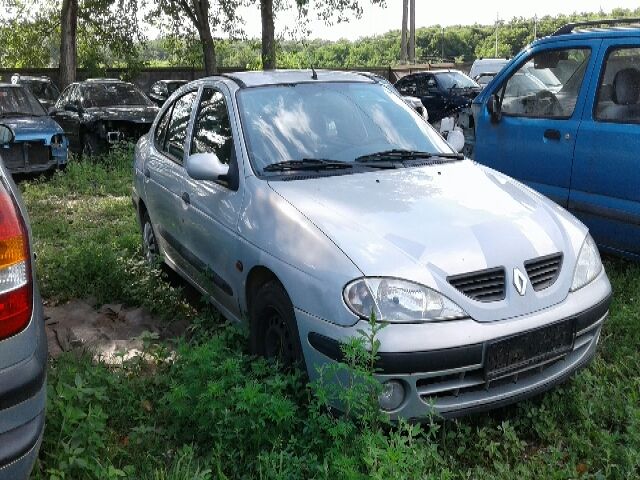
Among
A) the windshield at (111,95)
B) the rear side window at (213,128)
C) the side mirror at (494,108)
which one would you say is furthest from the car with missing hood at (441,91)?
the rear side window at (213,128)

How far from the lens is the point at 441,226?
317cm

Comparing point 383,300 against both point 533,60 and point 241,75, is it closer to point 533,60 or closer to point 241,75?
point 241,75

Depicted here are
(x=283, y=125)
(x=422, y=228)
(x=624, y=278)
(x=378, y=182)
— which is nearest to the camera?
(x=422, y=228)

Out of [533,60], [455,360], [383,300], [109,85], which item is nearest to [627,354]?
[455,360]

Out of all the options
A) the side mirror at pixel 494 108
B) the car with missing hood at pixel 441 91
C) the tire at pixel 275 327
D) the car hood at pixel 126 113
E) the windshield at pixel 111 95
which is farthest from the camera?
the car with missing hood at pixel 441 91

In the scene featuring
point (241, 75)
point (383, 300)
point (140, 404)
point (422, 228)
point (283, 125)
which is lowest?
point (140, 404)

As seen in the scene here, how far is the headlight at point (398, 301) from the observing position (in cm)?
284

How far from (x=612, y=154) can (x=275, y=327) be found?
285 cm

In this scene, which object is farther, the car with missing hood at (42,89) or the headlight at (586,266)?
the car with missing hood at (42,89)

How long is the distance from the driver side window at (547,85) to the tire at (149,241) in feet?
10.0

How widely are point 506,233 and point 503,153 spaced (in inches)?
108

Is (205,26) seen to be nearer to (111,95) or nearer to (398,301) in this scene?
(111,95)

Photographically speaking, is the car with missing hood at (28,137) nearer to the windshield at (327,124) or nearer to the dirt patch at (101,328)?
the dirt patch at (101,328)

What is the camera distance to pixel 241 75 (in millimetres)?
4516
